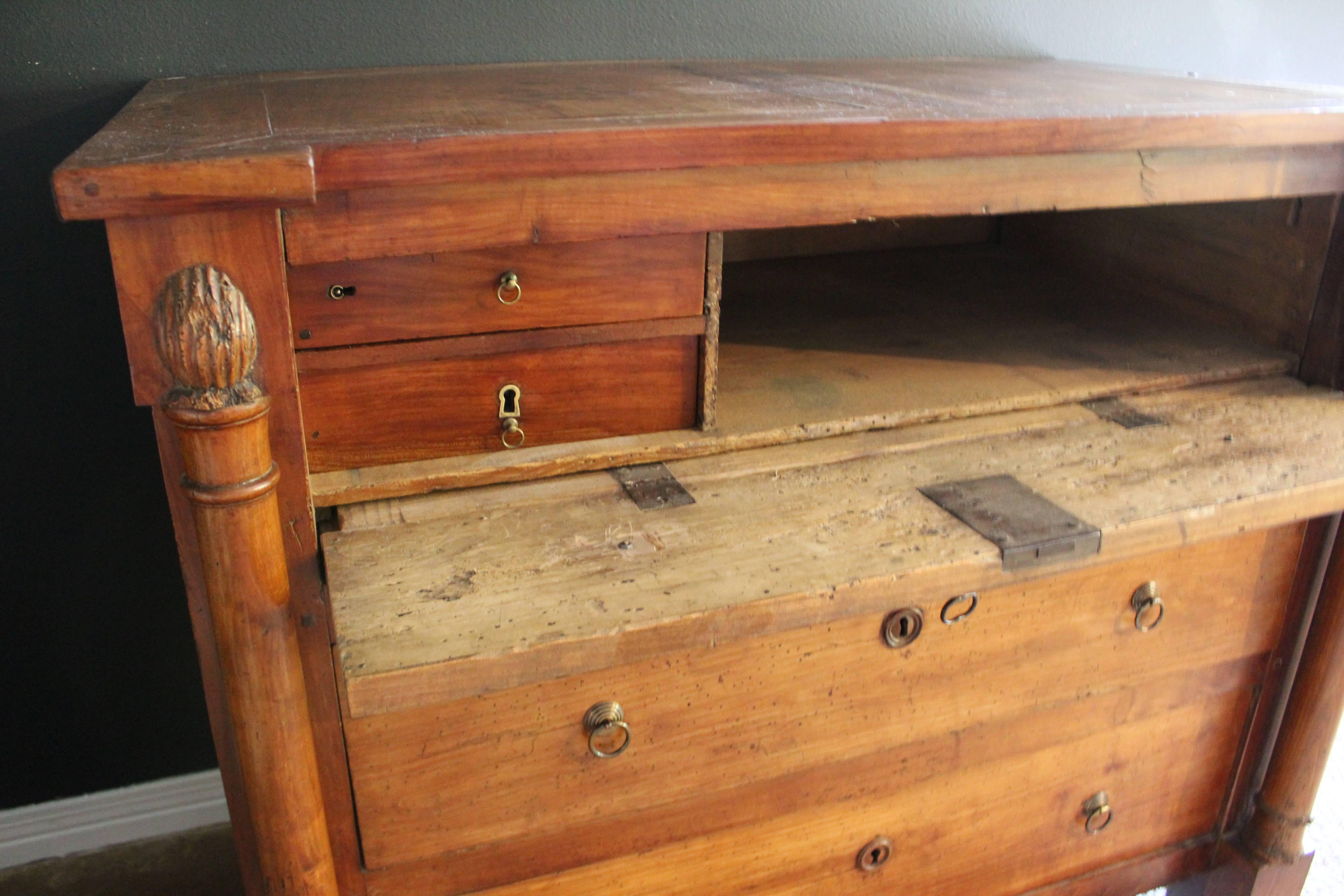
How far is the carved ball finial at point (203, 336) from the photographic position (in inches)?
28.3

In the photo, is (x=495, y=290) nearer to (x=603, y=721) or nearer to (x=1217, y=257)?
(x=603, y=721)

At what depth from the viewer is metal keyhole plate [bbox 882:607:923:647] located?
0.95 meters

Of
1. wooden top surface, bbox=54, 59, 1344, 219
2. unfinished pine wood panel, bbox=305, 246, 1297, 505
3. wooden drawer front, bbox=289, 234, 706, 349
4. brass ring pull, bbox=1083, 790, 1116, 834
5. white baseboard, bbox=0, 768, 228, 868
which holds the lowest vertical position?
white baseboard, bbox=0, 768, 228, 868

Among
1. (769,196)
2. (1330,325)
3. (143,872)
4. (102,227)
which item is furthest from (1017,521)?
(143,872)

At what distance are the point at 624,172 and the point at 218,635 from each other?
0.47 metres

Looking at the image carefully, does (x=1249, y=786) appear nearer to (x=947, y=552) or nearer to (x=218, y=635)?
(x=947, y=552)

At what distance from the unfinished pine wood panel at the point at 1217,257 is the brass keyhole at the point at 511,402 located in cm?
90

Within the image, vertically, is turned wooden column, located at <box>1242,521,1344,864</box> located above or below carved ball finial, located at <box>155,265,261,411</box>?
Result: below

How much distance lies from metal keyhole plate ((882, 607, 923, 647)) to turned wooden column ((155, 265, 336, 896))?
0.49 metres

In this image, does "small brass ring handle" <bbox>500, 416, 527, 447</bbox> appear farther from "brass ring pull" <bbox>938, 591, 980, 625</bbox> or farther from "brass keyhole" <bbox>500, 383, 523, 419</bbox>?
"brass ring pull" <bbox>938, 591, 980, 625</bbox>

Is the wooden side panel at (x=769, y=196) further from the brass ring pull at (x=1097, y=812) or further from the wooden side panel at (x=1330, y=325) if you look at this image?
the brass ring pull at (x=1097, y=812)

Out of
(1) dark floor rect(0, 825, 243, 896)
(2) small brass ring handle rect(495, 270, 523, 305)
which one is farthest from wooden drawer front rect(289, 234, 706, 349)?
(1) dark floor rect(0, 825, 243, 896)

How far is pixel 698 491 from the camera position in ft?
3.14

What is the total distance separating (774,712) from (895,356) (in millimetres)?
479
